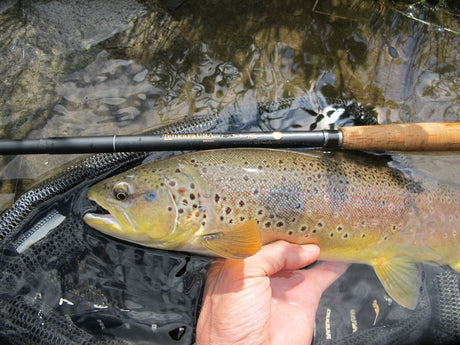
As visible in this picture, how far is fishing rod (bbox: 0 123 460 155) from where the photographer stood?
1.80m

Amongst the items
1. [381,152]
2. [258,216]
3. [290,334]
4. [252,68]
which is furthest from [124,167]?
[381,152]

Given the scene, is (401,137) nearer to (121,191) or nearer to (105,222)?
(121,191)

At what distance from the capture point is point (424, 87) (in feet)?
8.78

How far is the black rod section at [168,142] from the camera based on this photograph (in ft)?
5.88

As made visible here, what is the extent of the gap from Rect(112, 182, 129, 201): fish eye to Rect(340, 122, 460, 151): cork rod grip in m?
1.32

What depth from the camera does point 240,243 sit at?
181 centimetres

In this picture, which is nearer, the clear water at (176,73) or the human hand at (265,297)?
the human hand at (265,297)

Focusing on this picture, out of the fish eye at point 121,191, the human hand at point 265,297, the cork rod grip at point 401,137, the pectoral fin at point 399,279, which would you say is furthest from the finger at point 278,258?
the fish eye at point 121,191

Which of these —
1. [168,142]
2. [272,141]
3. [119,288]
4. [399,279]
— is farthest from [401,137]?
[119,288]

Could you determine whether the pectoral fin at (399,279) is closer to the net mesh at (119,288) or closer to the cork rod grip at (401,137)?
the net mesh at (119,288)

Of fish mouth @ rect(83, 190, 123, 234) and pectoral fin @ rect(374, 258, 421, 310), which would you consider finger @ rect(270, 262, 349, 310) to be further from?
fish mouth @ rect(83, 190, 123, 234)

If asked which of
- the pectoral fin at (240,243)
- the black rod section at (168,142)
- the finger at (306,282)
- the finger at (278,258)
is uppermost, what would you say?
the black rod section at (168,142)

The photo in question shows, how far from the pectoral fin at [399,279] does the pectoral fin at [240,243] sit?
3.09 feet

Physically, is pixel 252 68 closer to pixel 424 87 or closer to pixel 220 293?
pixel 424 87
